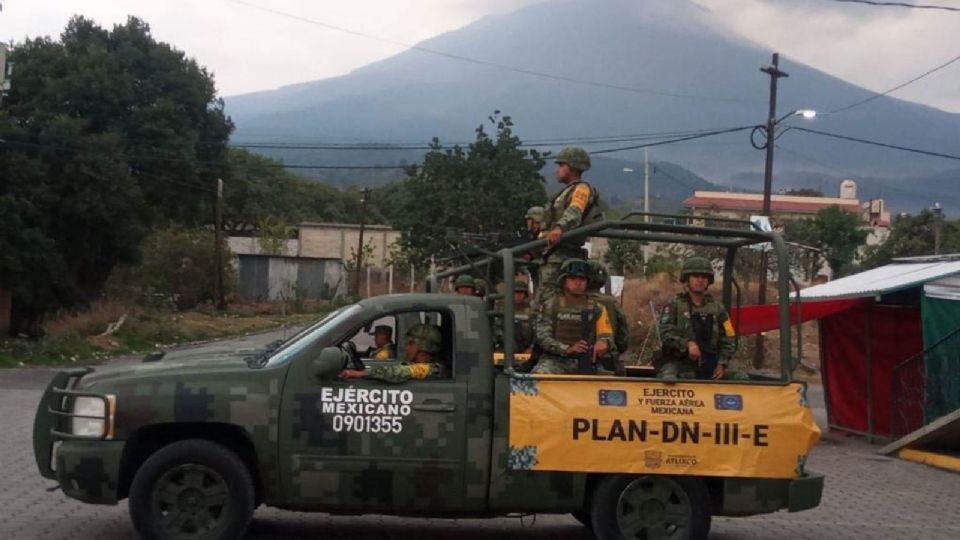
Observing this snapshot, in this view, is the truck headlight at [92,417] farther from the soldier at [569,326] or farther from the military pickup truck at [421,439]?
the soldier at [569,326]

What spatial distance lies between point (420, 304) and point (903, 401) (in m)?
10.4

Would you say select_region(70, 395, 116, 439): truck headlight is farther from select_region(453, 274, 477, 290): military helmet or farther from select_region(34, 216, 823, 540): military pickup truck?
select_region(453, 274, 477, 290): military helmet

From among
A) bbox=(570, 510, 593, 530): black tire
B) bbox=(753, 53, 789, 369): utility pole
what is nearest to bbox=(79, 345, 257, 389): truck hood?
bbox=(570, 510, 593, 530): black tire

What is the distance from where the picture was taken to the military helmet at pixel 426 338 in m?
7.44

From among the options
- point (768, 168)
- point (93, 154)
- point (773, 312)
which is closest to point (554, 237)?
point (773, 312)

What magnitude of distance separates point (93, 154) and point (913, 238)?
46131mm

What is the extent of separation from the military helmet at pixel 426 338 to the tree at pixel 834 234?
5591 centimetres

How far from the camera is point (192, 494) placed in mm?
6977

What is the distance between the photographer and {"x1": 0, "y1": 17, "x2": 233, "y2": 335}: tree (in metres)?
29.1

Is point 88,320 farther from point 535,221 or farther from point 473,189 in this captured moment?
point 535,221

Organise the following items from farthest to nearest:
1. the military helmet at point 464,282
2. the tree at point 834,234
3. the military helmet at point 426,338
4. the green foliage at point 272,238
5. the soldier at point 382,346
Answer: the green foliage at point 272,238
the tree at point 834,234
the military helmet at point 464,282
the soldier at point 382,346
the military helmet at point 426,338

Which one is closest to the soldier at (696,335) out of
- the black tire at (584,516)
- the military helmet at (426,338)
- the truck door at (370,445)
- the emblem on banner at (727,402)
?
the emblem on banner at (727,402)

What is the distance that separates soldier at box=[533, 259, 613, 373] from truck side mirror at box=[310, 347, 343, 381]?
1.49 m

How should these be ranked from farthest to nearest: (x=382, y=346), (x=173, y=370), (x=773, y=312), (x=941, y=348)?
(x=773, y=312) < (x=941, y=348) < (x=382, y=346) < (x=173, y=370)
